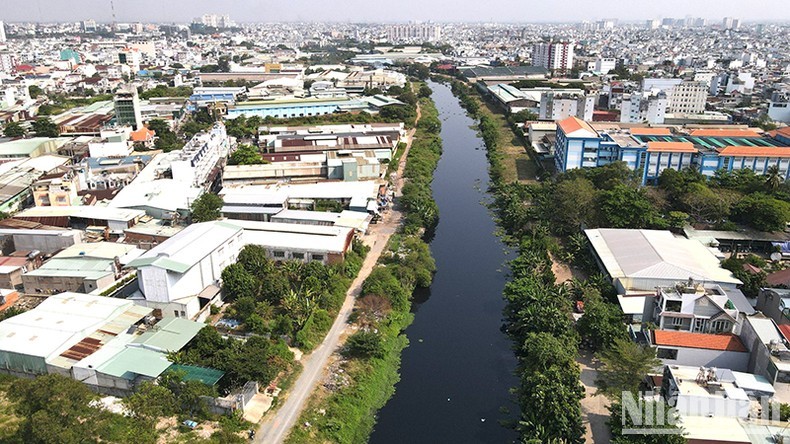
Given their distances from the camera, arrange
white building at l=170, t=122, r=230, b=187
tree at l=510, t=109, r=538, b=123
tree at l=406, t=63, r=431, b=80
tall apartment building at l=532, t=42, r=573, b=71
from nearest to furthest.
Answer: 1. white building at l=170, t=122, r=230, b=187
2. tree at l=510, t=109, r=538, b=123
3. tree at l=406, t=63, r=431, b=80
4. tall apartment building at l=532, t=42, r=573, b=71

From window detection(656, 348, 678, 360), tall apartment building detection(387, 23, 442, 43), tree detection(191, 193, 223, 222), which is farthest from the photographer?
tall apartment building detection(387, 23, 442, 43)

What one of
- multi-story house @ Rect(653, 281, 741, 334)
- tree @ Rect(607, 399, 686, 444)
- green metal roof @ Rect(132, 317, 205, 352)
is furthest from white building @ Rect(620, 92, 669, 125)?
green metal roof @ Rect(132, 317, 205, 352)

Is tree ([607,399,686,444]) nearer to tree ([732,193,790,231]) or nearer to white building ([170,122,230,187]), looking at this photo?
tree ([732,193,790,231])

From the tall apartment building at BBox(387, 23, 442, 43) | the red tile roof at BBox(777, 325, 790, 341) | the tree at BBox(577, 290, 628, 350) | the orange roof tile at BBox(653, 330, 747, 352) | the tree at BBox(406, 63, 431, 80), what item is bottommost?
the tree at BBox(577, 290, 628, 350)

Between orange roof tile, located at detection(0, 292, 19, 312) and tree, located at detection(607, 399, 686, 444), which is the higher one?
tree, located at detection(607, 399, 686, 444)

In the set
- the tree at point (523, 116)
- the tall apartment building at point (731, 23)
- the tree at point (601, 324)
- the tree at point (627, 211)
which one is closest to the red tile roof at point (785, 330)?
the tree at point (601, 324)

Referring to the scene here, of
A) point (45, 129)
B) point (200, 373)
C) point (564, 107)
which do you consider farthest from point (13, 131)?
point (564, 107)

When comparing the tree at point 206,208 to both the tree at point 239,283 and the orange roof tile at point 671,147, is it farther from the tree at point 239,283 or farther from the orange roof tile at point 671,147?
the orange roof tile at point 671,147

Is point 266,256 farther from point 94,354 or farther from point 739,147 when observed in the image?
point 739,147
